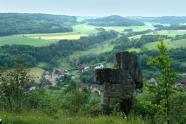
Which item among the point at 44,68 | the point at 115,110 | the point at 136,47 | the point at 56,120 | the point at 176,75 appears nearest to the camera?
the point at 176,75

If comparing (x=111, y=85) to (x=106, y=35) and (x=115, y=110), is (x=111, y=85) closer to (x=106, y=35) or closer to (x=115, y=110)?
(x=115, y=110)

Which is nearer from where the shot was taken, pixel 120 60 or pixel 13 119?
pixel 13 119

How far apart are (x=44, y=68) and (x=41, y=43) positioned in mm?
28085

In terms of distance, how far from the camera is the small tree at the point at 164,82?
35.5 feet

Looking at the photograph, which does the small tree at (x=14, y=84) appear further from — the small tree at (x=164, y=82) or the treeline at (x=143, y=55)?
the treeline at (x=143, y=55)

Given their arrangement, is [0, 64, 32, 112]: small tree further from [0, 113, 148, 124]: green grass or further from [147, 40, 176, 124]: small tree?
[147, 40, 176, 124]: small tree

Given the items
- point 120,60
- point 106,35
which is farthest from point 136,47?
point 120,60

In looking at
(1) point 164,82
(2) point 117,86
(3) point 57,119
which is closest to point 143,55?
(2) point 117,86

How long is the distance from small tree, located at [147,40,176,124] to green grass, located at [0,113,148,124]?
3.73 ft

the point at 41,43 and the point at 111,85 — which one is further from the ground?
the point at 111,85

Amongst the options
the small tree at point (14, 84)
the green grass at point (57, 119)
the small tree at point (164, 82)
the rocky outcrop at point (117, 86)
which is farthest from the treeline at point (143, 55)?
the small tree at point (164, 82)

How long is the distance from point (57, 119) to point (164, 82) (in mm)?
3317

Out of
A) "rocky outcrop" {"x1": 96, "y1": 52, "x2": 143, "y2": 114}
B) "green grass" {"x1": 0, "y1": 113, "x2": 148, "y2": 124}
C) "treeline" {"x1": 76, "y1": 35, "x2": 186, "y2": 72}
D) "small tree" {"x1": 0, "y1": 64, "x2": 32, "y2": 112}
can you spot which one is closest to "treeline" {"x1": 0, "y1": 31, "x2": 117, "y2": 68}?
"treeline" {"x1": 76, "y1": 35, "x2": 186, "y2": 72}

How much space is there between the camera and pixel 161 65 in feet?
36.0
